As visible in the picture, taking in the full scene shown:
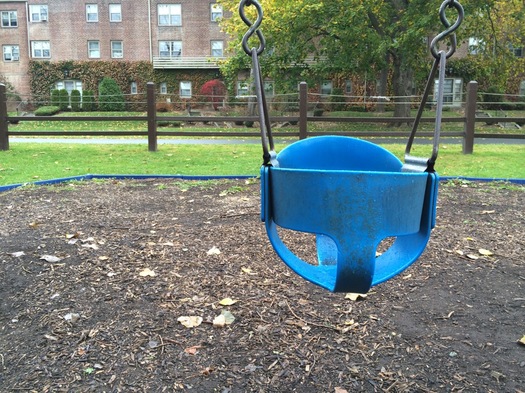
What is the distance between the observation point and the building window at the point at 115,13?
34500 millimetres

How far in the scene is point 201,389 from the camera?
1897 millimetres

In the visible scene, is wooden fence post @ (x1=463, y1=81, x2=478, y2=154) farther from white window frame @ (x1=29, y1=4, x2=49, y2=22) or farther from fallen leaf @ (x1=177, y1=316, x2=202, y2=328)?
white window frame @ (x1=29, y1=4, x2=49, y2=22)

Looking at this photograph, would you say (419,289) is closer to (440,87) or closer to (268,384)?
(268,384)

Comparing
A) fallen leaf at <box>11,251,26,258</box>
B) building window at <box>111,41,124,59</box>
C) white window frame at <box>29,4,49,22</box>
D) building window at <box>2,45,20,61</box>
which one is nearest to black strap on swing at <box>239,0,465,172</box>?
fallen leaf at <box>11,251,26,258</box>

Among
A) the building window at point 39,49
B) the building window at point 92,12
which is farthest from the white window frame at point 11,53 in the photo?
the building window at point 92,12

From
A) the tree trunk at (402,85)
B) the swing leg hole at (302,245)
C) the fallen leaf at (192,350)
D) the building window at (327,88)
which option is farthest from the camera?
the building window at (327,88)

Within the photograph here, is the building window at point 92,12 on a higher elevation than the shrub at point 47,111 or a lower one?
higher

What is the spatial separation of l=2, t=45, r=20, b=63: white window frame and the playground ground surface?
36.5m

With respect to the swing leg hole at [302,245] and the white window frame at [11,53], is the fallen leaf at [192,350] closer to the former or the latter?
the swing leg hole at [302,245]

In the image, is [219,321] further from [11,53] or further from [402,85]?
[11,53]

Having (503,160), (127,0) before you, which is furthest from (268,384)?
(127,0)

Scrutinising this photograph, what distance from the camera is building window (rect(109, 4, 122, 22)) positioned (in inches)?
1358

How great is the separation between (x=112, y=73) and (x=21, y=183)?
30.6m

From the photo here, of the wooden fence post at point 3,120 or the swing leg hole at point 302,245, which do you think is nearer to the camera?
the swing leg hole at point 302,245
